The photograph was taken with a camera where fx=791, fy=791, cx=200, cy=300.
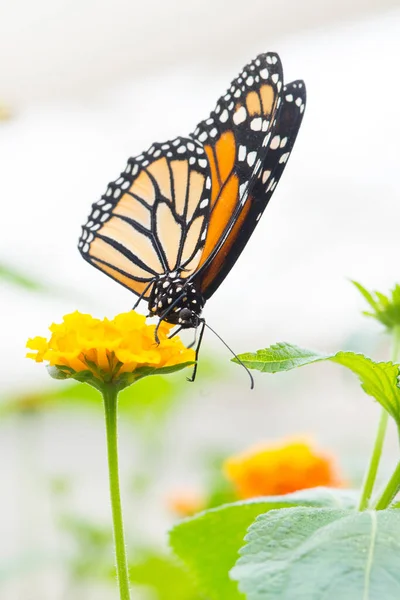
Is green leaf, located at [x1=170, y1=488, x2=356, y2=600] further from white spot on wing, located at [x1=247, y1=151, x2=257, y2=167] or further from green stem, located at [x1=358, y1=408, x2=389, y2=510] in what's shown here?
white spot on wing, located at [x1=247, y1=151, x2=257, y2=167]

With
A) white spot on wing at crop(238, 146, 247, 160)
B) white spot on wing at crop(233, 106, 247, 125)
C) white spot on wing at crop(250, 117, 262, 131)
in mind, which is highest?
white spot on wing at crop(233, 106, 247, 125)

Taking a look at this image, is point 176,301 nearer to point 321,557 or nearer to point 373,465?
point 373,465

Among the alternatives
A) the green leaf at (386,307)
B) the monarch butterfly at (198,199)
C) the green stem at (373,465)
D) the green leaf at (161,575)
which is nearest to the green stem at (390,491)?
the green stem at (373,465)

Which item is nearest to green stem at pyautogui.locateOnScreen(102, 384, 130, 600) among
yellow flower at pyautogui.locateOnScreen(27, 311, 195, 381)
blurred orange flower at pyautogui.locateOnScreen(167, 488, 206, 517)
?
yellow flower at pyautogui.locateOnScreen(27, 311, 195, 381)

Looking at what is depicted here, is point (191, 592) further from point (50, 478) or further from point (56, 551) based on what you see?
point (50, 478)

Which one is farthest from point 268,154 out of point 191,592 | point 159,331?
point 191,592

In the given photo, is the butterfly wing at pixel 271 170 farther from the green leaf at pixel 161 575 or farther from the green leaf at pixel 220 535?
the green leaf at pixel 161 575

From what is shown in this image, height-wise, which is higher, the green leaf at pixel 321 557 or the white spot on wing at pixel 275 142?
the white spot on wing at pixel 275 142
